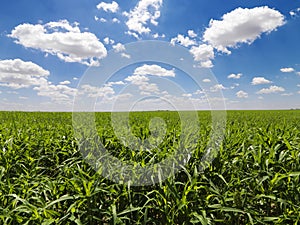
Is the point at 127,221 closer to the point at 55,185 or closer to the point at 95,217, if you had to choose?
the point at 95,217

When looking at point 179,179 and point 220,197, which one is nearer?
point 220,197

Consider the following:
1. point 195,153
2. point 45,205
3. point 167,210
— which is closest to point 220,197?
point 167,210

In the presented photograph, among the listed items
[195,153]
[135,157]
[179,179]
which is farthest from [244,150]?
[135,157]

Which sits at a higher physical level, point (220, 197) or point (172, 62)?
point (172, 62)

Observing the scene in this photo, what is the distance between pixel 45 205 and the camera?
2.52m

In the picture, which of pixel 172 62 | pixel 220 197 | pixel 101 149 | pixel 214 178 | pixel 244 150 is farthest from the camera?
pixel 172 62

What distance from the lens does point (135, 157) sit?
3.64 meters

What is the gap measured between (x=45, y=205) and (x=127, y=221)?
764 mm

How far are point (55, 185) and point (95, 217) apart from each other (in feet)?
2.19

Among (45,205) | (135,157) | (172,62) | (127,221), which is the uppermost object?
(172,62)

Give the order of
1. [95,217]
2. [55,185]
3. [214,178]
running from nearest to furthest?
[95,217] < [55,185] < [214,178]

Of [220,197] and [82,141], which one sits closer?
[220,197]

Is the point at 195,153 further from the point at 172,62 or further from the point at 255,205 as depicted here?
the point at 172,62

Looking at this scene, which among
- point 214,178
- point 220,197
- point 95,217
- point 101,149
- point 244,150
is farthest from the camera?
point 101,149
